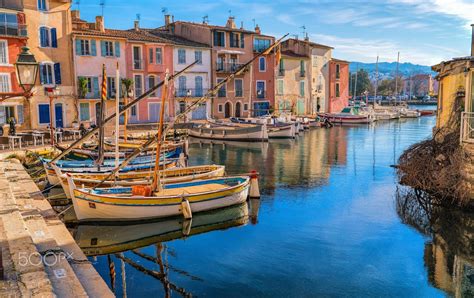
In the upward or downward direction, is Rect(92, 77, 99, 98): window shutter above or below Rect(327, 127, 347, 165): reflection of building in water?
above

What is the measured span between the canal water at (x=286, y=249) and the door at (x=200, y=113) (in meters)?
27.7

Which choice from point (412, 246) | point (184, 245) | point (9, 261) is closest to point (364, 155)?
point (412, 246)

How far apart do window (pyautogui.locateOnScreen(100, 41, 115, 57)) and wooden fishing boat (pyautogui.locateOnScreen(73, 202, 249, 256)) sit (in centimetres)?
2765

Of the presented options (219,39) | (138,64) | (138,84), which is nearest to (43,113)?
(138,84)

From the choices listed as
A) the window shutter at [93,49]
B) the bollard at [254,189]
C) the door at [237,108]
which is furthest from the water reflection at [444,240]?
the door at [237,108]

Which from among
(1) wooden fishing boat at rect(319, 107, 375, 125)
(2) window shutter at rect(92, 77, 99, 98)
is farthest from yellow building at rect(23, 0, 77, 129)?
(1) wooden fishing boat at rect(319, 107, 375, 125)

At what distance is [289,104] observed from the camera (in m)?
60.4

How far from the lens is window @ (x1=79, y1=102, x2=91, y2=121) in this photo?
39.5m

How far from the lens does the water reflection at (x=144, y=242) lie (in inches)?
469

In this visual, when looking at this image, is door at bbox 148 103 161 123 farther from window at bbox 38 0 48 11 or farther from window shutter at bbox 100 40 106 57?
window at bbox 38 0 48 11

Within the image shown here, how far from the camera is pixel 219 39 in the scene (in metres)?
50.8

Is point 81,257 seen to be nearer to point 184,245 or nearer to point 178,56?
point 184,245

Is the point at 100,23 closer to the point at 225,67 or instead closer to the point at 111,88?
the point at 111,88

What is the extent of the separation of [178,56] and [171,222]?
1304 inches
